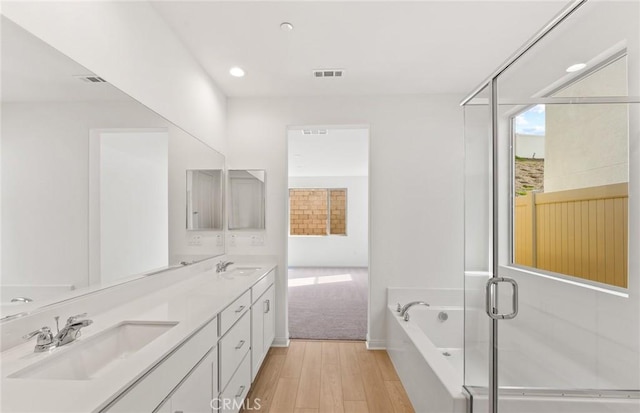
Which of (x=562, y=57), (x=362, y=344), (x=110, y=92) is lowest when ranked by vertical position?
(x=362, y=344)

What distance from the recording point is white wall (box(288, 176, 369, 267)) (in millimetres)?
8438

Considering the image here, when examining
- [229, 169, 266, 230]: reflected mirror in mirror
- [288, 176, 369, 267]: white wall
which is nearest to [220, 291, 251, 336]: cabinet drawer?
[229, 169, 266, 230]: reflected mirror in mirror

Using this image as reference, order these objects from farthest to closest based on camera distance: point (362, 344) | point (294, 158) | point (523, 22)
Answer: point (294, 158) → point (362, 344) → point (523, 22)

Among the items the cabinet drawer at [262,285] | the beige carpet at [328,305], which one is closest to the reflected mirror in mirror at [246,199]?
the cabinet drawer at [262,285]

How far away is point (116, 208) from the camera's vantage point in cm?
162

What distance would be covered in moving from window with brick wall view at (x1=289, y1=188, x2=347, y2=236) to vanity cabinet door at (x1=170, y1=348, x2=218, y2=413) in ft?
23.1

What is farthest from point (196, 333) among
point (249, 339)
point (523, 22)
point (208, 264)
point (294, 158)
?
point (294, 158)

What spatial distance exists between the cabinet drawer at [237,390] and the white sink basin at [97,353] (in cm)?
57

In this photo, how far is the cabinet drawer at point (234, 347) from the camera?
1.71m

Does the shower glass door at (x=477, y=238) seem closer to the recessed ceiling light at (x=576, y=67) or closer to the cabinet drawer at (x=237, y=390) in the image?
the recessed ceiling light at (x=576, y=67)

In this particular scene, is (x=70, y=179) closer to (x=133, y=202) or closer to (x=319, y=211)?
(x=133, y=202)

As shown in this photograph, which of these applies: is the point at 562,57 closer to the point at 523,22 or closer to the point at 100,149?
the point at 523,22

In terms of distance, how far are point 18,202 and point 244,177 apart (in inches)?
88.6

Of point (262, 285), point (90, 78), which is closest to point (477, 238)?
point (262, 285)
